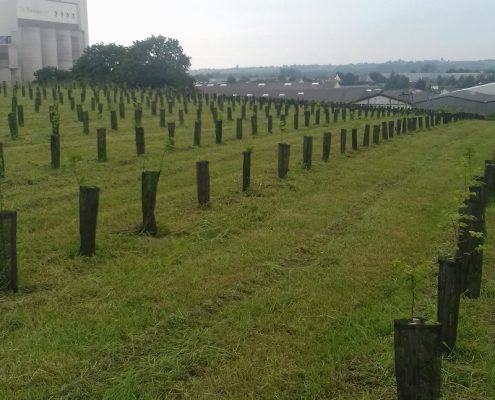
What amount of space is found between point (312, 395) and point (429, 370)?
92cm

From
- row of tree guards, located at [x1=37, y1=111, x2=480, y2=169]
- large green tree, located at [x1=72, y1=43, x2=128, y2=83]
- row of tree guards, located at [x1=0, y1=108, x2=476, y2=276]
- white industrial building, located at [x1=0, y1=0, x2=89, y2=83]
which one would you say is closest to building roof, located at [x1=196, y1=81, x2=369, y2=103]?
large green tree, located at [x1=72, y1=43, x2=128, y2=83]

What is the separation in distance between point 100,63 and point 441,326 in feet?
172

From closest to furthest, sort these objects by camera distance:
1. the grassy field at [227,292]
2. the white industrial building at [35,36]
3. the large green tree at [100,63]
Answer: the grassy field at [227,292]
the large green tree at [100,63]
the white industrial building at [35,36]

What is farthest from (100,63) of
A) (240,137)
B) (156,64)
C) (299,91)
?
(240,137)

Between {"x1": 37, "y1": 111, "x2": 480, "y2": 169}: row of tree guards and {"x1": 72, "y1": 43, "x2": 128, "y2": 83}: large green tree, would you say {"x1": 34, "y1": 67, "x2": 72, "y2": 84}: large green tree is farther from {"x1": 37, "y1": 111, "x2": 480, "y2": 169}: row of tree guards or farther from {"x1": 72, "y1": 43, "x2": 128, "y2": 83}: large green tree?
{"x1": 37, "y1": 111, "x2": 480, "y2": 169}: row of tree guards

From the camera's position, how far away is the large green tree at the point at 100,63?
52031mm

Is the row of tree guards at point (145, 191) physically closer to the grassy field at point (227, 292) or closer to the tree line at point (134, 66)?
the grassy field at point (227, 292)

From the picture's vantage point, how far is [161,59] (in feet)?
168

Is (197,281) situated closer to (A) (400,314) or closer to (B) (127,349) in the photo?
(B) (127,349)

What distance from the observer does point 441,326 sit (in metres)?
3.91

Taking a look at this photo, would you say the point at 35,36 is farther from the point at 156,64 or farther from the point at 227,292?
the point at 227,292

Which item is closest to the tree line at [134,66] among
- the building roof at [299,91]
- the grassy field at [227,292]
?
the building roof at [299,91]

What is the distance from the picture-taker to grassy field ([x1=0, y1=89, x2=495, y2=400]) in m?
4.36

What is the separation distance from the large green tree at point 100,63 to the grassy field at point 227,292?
138 feet
